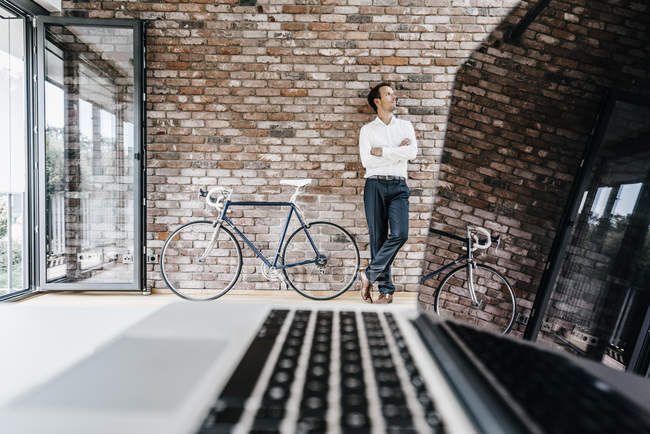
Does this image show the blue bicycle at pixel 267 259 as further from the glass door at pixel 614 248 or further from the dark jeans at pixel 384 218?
the glass door at pixel 614 248

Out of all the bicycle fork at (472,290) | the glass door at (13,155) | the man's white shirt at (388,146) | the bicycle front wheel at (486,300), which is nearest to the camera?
the bicycle front wheel at (486,300)

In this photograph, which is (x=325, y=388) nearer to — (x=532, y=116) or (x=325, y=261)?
(x=532, y=116)

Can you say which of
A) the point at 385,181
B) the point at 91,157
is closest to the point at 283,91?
the point at 385,181

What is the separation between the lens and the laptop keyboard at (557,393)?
9.0 inches

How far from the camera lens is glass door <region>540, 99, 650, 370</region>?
289 millimetres

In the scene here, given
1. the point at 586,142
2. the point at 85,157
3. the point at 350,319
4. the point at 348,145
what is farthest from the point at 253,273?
the point at 586,142

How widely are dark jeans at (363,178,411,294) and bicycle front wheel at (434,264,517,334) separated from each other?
243 centimetres

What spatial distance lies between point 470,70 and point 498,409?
48 centimetres

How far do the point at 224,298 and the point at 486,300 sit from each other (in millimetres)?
3087

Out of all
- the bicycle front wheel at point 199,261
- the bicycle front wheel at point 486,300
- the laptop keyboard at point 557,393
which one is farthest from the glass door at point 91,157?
the laptop keyboard at point 557,393

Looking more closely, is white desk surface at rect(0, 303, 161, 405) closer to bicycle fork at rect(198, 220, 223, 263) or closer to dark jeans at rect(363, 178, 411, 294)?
dark jeans at rect(363, 178, 411, 294)

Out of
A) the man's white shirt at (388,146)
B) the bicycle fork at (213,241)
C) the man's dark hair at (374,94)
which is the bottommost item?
the bicycle fork at (213,241)

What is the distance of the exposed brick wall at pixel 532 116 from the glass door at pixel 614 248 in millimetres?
28

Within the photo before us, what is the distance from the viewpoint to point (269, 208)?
3453 mm
